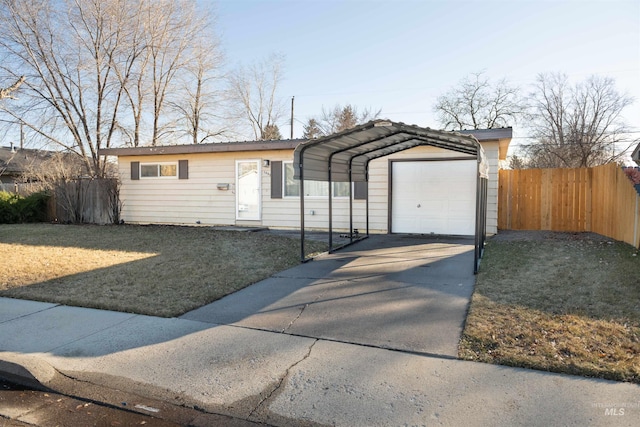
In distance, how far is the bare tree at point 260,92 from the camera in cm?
3098

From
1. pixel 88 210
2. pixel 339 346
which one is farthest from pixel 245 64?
pixel 339 346

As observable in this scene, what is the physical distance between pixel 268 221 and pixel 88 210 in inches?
269

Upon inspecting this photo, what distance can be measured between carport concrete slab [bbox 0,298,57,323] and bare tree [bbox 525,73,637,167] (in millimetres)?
28313

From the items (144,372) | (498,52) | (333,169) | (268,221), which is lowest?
(144,372)

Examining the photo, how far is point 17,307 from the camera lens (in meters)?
5.31

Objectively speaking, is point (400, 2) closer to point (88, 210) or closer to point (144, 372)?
point (144, 372)

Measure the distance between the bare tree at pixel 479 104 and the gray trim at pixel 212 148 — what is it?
19574 millimetres

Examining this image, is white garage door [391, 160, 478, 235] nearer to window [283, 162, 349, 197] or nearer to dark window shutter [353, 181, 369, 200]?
dark window shutter [353, 181, 369, 200]

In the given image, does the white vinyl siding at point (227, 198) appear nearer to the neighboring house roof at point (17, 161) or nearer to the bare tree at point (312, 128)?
the neighboring house roof at point (17, 161)

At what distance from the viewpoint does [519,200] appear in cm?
1250

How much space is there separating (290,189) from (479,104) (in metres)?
20.9

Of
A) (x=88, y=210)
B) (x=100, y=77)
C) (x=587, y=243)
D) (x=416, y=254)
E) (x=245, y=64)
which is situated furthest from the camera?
(x=245, y=64)

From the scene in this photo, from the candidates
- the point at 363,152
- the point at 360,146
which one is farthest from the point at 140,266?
the point at 363,152

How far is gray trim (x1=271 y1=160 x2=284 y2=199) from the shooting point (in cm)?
1252
